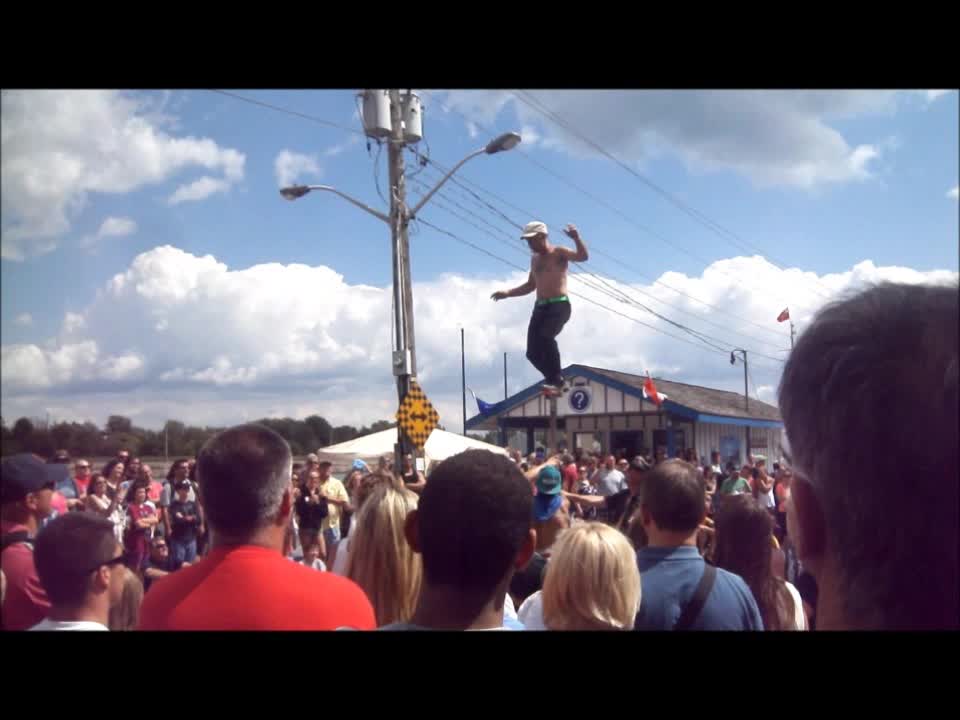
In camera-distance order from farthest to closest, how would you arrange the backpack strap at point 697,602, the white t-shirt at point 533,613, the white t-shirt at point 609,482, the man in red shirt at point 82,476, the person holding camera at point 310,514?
the person holding camera at point 310,514 → the white t-shirt at point 609,482 → the white t-shirt at point 533,613 → the backpack strap at point 697,602 → the man in red shirt at point 82,476

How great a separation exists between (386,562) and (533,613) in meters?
0.54

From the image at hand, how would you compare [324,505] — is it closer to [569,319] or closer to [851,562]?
[569,319]

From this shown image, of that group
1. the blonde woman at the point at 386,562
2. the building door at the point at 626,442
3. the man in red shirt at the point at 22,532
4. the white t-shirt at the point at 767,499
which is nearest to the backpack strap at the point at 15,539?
the man in red shirt at the point at 22,532

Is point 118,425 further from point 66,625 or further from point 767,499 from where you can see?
point 767,499

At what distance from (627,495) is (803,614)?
77 centimetres

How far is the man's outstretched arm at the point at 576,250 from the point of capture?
2.44m

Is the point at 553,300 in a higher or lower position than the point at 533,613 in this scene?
higher

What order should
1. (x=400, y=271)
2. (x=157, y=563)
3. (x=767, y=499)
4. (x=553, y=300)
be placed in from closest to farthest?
(x=400, y=271)
(x=157, y=563)
(x=553, y=300)
(x=767, y=499)

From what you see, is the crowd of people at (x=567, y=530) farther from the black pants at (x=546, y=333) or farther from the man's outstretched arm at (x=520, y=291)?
the man's outstretched arm at (x=520, y=291)

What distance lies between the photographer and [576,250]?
8.23 feet

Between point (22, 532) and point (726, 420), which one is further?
point (726, 420)

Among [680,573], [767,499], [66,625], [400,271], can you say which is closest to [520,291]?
[400,271]

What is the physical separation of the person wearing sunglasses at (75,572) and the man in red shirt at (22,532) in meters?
0.03

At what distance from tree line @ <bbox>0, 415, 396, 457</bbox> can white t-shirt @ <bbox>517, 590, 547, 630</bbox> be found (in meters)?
0.91
